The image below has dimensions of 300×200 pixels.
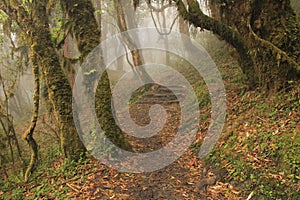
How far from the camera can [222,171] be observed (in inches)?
228

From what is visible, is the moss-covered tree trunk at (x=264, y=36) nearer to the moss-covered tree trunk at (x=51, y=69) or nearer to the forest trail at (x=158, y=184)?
the forest trail at (x=158, y=184)

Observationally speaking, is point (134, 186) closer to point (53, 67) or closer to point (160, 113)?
point (53, 67)

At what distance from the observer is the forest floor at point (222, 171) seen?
4.91 metres

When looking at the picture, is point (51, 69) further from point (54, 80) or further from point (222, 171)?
point (222, 171)

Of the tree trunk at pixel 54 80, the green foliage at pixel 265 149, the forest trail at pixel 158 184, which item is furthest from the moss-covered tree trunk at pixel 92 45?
the green foliage at pixel 265 149

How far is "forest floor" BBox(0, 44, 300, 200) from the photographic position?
491 cm

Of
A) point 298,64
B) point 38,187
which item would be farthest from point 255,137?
point 38,187

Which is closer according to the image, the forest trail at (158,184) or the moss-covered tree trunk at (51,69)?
the forest trail at (158,184)

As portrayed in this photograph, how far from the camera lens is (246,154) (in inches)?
226

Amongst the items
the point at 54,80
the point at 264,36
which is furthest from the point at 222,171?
the point at 54,80

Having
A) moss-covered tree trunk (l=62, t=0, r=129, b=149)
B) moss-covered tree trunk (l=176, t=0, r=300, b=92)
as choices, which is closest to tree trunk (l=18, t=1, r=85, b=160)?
moss-covered tree trunk (l=62, t=0, r=129, b=149)

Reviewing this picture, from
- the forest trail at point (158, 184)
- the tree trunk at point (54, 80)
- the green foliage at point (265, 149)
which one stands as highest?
the tree trunk at point (54, 80)

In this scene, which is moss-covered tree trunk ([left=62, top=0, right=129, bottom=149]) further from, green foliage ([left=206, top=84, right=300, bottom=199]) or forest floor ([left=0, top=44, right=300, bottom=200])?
green foliage ([left=206, top=84, right=300, bottom=199])

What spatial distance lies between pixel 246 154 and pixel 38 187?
543 cm
